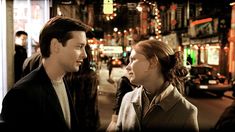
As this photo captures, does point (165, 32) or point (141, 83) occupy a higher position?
point (165, 32)

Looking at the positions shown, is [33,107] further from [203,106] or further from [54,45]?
[203,106]

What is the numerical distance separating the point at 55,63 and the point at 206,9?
23031 millimetres

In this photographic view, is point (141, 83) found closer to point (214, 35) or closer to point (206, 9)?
point (214, 35)

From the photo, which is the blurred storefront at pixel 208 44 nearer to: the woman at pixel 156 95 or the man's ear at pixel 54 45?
the woman at pixel 156 95

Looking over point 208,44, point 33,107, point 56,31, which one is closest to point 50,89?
point 33,107

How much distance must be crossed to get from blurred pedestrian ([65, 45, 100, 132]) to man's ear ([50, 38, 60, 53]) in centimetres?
131

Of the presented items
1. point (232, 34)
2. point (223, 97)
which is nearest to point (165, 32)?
point (232, 34)

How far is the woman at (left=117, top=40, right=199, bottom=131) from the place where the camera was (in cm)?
219

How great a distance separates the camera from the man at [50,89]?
1.76 metres

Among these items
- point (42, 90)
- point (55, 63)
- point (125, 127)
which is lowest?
point (125, 127)

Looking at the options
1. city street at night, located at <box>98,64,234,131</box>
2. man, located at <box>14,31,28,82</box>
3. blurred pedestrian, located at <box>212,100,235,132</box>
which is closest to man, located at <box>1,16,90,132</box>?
blurred pedestrian, located at <box>212,100,235,132</box>

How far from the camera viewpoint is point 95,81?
154 inches

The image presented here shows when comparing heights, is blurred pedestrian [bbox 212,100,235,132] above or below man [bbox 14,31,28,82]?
below

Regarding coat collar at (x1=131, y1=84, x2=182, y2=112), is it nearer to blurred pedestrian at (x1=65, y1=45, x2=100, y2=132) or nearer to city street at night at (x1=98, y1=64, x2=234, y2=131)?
blurred pedestrian at (x1=65, y1=45, x2=100, y2=132)
